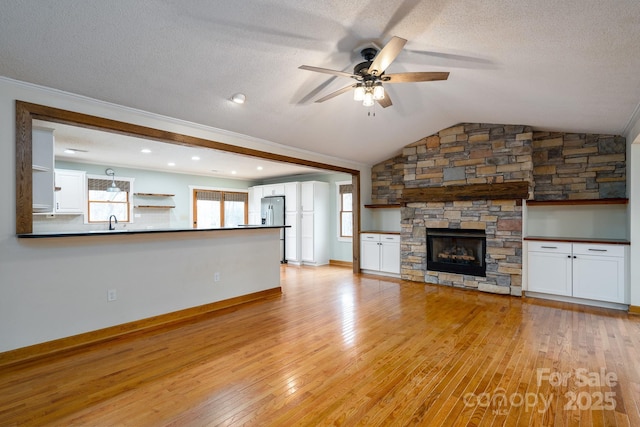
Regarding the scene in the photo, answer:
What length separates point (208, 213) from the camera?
8.45m

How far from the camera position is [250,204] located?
9234 millimetres

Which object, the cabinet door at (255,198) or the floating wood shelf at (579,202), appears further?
the cabinet door at (255,198)

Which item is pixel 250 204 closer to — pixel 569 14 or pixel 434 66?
pixel 434 66

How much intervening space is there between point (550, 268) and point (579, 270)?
336 mm

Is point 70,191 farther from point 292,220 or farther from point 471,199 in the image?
point 471,199

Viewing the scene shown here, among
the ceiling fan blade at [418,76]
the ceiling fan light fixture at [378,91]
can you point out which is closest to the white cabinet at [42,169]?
the ceiling fan light fixture at [378,91]

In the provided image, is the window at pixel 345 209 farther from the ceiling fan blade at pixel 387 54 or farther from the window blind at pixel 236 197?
the ceiling fan blade at pixel 387 54

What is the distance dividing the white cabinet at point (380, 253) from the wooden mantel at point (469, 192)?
3.03 feet

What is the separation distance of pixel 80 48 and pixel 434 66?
127 inches

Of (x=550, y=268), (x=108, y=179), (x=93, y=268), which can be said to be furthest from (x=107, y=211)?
(x=550, y=268)

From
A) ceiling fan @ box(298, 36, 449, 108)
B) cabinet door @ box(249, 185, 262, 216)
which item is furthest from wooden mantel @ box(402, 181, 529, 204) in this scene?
cabinet door @ box(249, 185, 262, 216)

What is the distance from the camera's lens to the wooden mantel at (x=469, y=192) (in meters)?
4.82

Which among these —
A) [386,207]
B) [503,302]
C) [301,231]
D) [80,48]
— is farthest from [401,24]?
[301,231]

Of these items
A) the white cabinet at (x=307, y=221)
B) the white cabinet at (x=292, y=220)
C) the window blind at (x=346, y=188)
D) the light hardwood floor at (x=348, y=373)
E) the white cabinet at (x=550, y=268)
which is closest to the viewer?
the light hardwood floor at (x=348, y=373)
